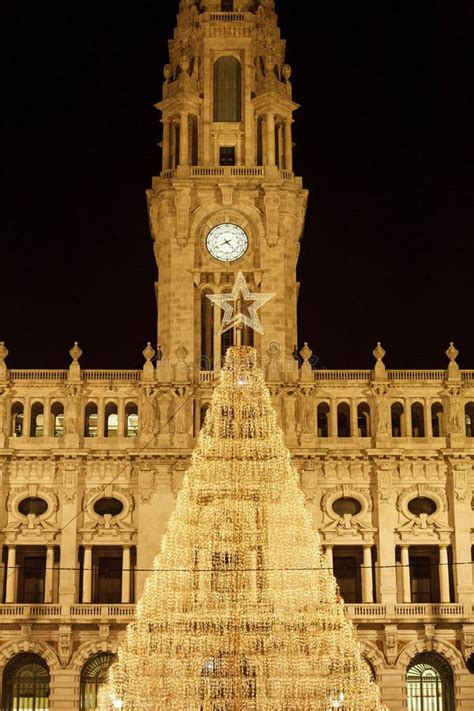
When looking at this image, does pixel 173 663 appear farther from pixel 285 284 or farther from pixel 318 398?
pixel 285 284

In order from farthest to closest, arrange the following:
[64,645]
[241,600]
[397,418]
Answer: [397,418] < [64,645] < [241,600]

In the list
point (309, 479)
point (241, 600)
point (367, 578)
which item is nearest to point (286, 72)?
point (309, 479)

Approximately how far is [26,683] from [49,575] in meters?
6.08

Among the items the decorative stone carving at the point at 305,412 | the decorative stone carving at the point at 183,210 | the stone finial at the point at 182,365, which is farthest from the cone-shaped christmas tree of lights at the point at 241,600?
the decorative stone carving at the point at 183,210

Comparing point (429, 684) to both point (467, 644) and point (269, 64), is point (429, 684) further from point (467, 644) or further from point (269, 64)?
point (269, 64)

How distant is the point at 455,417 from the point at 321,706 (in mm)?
28137

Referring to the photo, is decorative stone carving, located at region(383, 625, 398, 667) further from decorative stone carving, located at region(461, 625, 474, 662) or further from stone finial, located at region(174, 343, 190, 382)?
stone finial, located at region(174, 343, 190, 382)

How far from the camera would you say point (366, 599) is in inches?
2837

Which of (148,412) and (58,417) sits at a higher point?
(58,417)

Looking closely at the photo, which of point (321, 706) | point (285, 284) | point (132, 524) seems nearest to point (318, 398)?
point (285, 284)

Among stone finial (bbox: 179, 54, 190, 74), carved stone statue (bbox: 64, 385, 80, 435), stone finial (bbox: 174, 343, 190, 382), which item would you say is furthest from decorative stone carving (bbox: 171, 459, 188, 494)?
stone finial (bbox: 179, 54, 190, 74)

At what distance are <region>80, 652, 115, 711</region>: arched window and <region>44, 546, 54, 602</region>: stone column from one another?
14.3 ft

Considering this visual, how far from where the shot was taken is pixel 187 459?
7331cm

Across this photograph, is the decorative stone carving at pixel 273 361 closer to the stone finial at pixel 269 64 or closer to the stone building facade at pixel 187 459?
the stone building facade at pixel 187 459
